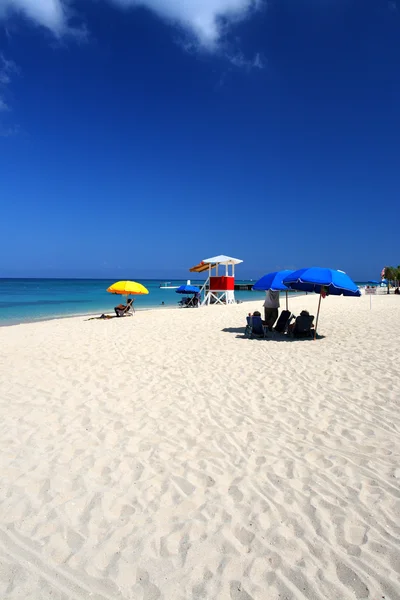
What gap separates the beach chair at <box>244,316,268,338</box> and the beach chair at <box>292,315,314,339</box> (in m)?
0.89

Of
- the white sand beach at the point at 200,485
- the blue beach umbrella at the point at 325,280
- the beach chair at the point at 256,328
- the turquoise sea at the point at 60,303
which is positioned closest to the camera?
the white sand beach at the point at 200,485

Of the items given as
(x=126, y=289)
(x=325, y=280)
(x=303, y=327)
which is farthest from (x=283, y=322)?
(x=126, y=289)

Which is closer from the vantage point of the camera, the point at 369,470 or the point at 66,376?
the point at 369,470

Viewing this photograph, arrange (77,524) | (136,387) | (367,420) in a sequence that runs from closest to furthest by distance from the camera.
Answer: (77,524) → (367,420) → (136,387)

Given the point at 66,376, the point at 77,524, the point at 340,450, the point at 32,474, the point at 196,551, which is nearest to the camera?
the point at 196,551

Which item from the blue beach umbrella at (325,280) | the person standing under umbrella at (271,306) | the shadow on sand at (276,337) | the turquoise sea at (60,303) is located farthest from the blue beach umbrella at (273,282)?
the turquoise sea at (60,303)

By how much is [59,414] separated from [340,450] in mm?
3454

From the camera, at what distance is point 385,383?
5895 mm

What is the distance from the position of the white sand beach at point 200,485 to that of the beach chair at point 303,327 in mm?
3590

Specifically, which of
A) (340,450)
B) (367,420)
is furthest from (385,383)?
(340,450)

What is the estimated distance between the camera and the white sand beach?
87.7 inches

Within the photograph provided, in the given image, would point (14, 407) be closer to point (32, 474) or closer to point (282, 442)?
point (32, 474)

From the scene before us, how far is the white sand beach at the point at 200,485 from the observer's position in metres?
2.23

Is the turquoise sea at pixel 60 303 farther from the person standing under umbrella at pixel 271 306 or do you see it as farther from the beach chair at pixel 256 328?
the person standing under umbrella at pixel 271 306
